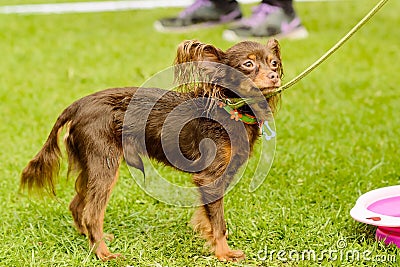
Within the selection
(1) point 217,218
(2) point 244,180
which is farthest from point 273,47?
(2) point 244,180

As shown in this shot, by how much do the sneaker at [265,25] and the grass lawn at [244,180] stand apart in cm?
16

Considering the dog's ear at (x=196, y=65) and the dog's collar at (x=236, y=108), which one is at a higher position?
the dog's ear at (x=196, y=65)

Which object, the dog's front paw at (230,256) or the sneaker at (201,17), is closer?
the dog's front paw at (230,256)

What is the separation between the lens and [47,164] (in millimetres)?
3416

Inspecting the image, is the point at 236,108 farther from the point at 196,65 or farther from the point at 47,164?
the point at 47,164

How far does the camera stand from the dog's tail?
3.34m

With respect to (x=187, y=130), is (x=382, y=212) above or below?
below

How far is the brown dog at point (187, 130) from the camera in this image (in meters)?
3.17

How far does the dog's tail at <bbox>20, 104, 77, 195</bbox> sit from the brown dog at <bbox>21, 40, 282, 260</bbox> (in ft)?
0.10

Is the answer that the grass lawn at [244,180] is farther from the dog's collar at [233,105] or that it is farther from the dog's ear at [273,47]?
the dog's ear at [273,47]

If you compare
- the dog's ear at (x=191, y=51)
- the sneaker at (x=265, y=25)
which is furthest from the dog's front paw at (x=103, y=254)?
the sneaker at (x=265, y=25)

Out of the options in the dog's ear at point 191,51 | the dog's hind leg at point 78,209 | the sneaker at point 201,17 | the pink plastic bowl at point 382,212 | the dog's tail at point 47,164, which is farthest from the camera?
the sneaker at point 201,17

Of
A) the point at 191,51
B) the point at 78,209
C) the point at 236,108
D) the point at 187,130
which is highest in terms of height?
the point at 191,51

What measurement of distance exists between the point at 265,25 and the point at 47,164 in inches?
160
